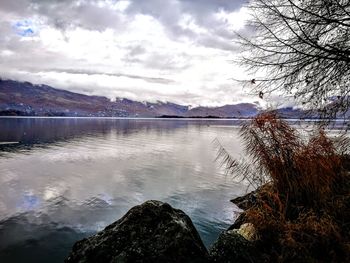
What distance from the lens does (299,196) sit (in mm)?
8914

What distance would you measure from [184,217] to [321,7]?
23.3 feet

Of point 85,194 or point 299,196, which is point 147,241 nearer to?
point 299,196

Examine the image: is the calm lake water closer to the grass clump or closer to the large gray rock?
the grass clump

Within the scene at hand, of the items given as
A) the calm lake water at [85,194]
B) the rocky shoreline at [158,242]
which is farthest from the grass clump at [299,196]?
the calm lake water at [85,194]

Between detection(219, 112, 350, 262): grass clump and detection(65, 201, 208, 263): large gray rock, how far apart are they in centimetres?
191

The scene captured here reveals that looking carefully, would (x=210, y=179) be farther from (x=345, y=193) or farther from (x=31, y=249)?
(x=345, y=193)

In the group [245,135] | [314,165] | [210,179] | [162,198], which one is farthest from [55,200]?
[314,165]

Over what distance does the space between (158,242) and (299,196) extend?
4.32 meters

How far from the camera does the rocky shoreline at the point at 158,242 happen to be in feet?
26.0

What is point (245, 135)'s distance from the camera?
10.3 m

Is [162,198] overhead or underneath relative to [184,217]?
underneath

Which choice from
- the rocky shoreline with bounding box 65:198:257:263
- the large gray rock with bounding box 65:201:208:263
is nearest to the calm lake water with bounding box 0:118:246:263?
the rocky shoreline with bounding box 65:198:257:263

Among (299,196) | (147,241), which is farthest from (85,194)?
(299,196)

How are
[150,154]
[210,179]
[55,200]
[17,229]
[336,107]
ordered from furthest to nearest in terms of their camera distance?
[150,154] → [210,179] → [55,200] → [17,229] → [336,107]
